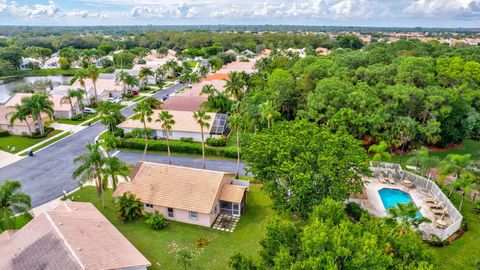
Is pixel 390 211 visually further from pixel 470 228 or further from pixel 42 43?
pixel 42 43

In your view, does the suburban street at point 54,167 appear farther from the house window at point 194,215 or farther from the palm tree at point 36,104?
the house window at point 194,215

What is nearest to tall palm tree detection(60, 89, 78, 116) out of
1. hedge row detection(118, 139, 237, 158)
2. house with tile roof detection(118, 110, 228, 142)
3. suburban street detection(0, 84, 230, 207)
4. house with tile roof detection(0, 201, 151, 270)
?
suburban street detection(0, 84, 230, 207)

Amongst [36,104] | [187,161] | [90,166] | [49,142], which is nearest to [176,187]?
[90,166]

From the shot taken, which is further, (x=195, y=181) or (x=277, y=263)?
(x=195, y=181)

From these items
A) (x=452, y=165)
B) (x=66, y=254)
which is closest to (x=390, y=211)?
(x=452, y=165)

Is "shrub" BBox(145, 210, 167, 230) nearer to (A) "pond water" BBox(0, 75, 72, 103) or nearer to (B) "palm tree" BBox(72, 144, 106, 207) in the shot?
(B) "palm tree" BBox(72, 144, 106, 207)
